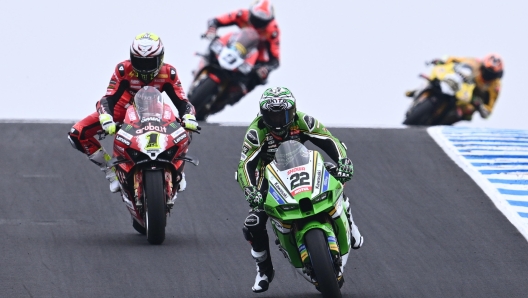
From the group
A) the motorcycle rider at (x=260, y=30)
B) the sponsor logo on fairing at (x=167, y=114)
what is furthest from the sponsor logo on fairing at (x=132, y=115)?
the motorcycle rider at (x=260, y=30)

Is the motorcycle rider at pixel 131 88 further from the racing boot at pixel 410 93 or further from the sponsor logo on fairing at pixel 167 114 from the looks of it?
the racing boot at pixel 410 93

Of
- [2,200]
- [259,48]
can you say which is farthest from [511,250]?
[259,48]

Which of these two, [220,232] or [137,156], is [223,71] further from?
[137,156]

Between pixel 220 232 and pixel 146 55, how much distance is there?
5.75 ft

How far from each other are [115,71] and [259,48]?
852 centimetres

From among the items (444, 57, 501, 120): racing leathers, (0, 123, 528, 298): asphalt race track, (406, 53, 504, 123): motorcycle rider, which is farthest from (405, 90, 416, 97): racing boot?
(0, 123, 528, 298): asphalt race track

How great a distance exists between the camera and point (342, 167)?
843 centimetres

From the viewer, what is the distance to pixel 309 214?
792cm

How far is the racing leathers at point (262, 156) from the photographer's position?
8.59 metres

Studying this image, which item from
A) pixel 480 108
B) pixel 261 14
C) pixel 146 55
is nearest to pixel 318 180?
pixel 146 55

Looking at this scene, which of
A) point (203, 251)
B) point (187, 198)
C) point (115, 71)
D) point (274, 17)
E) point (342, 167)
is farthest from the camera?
point (274, 17)

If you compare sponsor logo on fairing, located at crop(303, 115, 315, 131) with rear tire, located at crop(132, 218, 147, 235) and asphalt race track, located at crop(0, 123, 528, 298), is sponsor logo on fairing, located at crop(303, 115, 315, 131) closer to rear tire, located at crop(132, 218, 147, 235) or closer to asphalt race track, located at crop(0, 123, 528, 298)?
asphalt race track, located at crop(0, 123, 528, 298)

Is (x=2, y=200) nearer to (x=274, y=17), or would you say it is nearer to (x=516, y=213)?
(x=516, y=213)

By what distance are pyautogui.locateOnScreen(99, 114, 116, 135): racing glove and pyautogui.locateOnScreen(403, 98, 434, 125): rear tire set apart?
30.6ft
